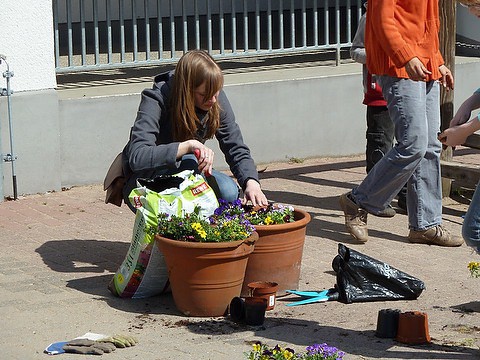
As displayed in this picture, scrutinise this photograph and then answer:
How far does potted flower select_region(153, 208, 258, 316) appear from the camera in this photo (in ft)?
17.7

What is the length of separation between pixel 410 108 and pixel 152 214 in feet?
6.21

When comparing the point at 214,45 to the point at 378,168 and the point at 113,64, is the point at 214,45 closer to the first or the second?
the point at 113,64

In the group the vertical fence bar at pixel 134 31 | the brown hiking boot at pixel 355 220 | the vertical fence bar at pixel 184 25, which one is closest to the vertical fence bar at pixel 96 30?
the vertical fence bar at pixel 134 31

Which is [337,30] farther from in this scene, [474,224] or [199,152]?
[474,224]

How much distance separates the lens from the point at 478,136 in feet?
25.8

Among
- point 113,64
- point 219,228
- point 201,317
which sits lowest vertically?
point 201,317

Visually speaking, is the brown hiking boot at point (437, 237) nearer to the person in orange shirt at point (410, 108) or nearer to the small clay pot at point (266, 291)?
the person in orange shirt at point (410, 108)

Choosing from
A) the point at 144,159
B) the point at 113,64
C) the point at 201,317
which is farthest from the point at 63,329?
the point at 113,64

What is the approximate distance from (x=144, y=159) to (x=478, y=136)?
119 inches

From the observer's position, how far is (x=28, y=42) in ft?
27.2

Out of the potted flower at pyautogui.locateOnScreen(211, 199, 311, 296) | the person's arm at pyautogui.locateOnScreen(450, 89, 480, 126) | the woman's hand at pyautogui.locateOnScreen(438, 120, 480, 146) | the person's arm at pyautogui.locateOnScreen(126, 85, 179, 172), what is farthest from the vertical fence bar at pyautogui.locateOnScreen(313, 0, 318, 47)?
the woman's hand at pyautogui.locateOnScreen(438, 120, 480, 146)

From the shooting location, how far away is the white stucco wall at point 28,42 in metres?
8.17

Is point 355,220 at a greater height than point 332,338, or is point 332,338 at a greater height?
point 355,220

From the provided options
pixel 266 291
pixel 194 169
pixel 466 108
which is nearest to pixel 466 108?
pixel 466 108
